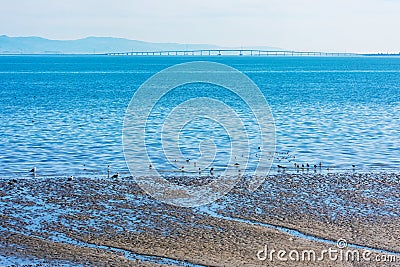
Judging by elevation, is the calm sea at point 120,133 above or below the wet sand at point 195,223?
below

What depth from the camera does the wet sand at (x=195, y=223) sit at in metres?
22.3

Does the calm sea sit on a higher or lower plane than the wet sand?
lower

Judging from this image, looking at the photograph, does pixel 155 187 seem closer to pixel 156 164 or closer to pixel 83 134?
pixel 156 164

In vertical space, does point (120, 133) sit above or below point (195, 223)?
below

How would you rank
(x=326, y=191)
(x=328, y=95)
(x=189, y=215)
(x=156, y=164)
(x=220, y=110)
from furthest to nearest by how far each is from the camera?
(x=328, y=95) < (x=220, y=110) < (x=156, y=164) < (x=326, y=191) < (x=189, y=215)

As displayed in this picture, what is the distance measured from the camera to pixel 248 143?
4919 cm

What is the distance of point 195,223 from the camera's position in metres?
26.5

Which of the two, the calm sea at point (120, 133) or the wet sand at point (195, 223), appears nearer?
the wet sand at point (195, 223)

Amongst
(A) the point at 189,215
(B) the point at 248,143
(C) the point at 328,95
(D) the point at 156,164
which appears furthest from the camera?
(C) the point at 328,95

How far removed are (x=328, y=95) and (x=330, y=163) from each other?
216 ft

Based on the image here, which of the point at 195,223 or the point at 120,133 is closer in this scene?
the point at 195,223

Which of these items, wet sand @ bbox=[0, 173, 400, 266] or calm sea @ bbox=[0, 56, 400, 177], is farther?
calm sea @ bbox=[0, 56, 400, 177]

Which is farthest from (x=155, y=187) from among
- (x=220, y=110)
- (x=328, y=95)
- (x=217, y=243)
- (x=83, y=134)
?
(x=328, y=95)

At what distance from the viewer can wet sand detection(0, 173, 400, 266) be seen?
22.3m
